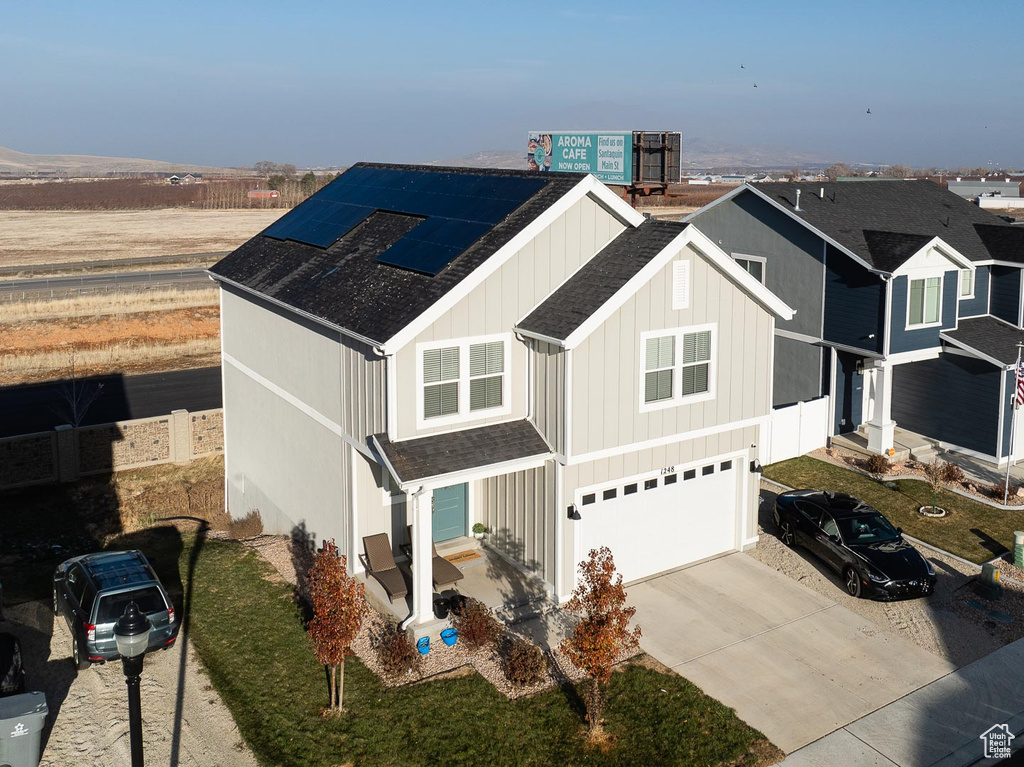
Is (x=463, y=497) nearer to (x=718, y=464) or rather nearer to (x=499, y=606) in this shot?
(x=499, y=606)

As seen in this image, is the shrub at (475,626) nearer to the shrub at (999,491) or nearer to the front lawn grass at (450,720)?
the front lawn grass at (450,720)

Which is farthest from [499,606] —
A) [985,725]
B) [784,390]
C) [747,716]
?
[784,390]

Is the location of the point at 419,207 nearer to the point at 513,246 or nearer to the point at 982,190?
the point at 513,246

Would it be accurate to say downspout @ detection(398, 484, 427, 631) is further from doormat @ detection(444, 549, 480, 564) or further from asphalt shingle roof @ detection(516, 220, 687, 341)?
asphalt shingle roof @ detection(516, 220, 687, 341)

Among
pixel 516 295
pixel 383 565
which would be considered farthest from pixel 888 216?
pixel 383 565

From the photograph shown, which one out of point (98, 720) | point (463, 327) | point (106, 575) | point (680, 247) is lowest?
point (98, 720)

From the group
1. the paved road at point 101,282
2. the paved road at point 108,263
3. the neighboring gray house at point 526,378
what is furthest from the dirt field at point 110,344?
the neighboring gray house at point 526,378

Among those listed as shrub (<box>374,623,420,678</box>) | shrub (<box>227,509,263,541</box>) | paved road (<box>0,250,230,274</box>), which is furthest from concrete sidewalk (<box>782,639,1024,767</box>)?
paved road (<box>0,250,230,274</box>)
